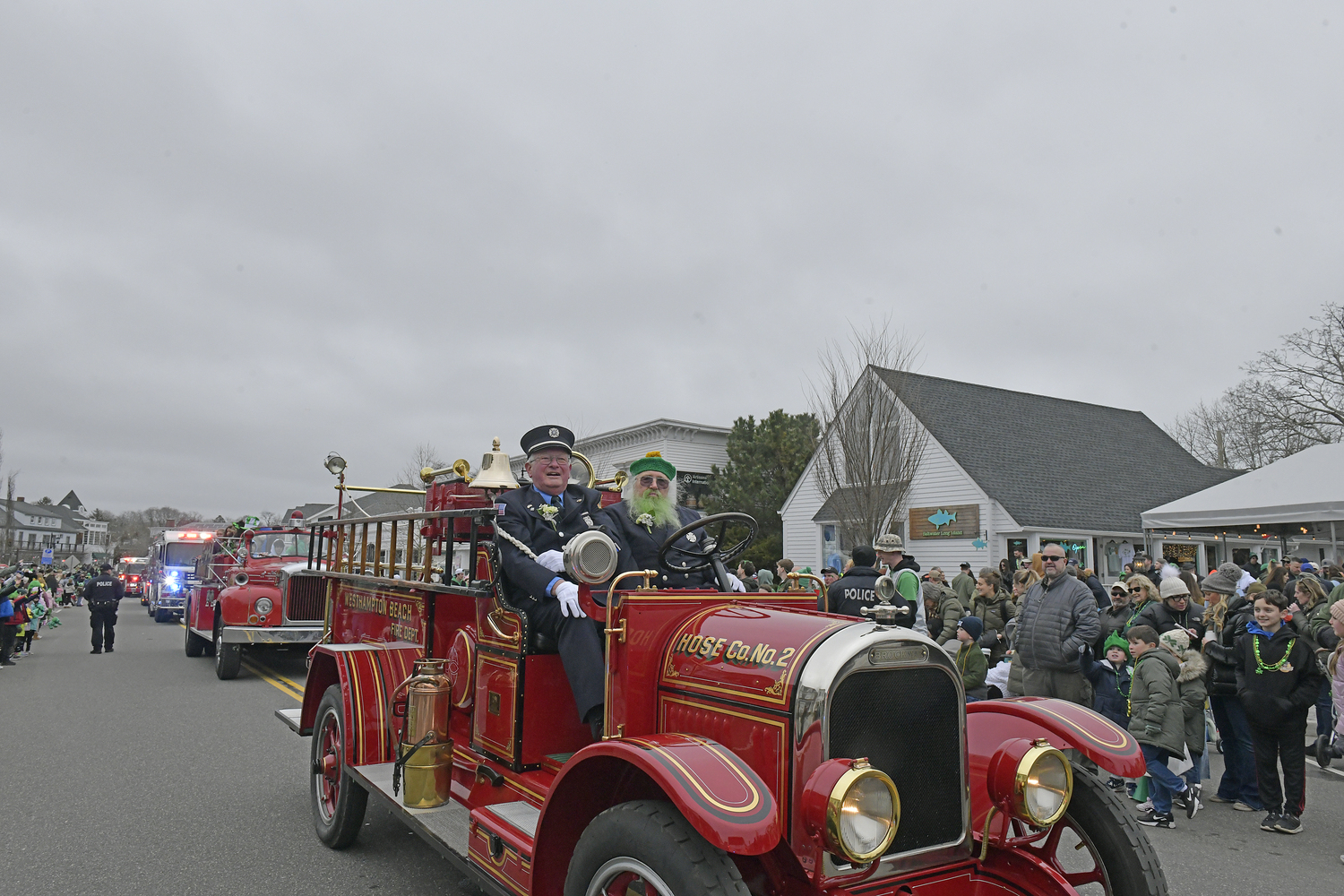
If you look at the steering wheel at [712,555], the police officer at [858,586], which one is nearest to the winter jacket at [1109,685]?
the police officer at [858,586]

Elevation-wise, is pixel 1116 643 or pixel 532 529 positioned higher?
pixel 532 529

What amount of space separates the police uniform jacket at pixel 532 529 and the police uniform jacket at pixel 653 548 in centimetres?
19

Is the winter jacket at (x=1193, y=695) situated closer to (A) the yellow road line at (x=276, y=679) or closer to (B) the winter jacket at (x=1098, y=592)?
(B) the winter jacket at (x=1098, y=592)

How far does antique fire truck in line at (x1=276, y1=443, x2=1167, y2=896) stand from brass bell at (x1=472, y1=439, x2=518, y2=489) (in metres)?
1.30

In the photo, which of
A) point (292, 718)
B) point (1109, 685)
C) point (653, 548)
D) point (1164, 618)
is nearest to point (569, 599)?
point (653, 548)

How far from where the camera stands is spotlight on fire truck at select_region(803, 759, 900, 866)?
2.52 metres

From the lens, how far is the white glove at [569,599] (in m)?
3.74

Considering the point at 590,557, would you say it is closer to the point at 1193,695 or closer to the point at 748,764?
the point at 748,764

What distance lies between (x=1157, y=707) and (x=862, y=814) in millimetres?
4404

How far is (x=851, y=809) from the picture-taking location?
2.56 meters

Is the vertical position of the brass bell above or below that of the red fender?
above

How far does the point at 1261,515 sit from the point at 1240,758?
28.8ft

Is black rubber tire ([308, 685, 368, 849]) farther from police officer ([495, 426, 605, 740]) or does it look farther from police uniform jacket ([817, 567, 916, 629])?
police uniform jacket ([817, 567, 916, 629])

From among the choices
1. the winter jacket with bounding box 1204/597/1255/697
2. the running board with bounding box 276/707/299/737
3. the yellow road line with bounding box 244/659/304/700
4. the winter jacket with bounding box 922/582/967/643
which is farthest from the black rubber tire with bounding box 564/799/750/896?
the yellow road line with bounding box 244/659/304/700
